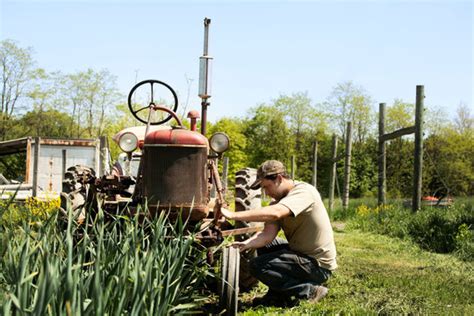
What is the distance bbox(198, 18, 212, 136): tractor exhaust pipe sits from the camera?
610 cm

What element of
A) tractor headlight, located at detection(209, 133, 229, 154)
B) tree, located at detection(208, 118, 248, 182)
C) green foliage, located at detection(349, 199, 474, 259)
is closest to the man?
tractor headlight, located at detection(209, 133, 229, 154)

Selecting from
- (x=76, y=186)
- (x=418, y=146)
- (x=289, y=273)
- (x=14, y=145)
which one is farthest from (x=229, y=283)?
(x=14, y=145)

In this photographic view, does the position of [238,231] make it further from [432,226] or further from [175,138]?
[432,226]

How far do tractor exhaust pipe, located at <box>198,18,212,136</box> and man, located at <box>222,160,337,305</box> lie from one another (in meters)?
1.21

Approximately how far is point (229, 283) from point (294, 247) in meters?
0.96

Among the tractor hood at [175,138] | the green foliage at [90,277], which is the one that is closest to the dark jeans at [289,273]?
the green foliage at [90,277]

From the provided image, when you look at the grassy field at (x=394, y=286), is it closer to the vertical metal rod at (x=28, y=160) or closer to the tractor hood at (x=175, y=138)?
the tractor hood at (x=175, y=138)

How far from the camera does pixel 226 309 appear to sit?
175 inches

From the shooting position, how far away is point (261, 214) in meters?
4.66

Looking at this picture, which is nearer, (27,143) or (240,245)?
(240,245)

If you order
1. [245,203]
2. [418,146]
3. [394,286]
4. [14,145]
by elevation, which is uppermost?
[418,146]

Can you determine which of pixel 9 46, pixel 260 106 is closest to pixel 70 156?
pixel 9 46

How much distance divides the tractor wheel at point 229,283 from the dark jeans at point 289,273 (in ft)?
2.02

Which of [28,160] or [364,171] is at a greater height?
[28,160]
